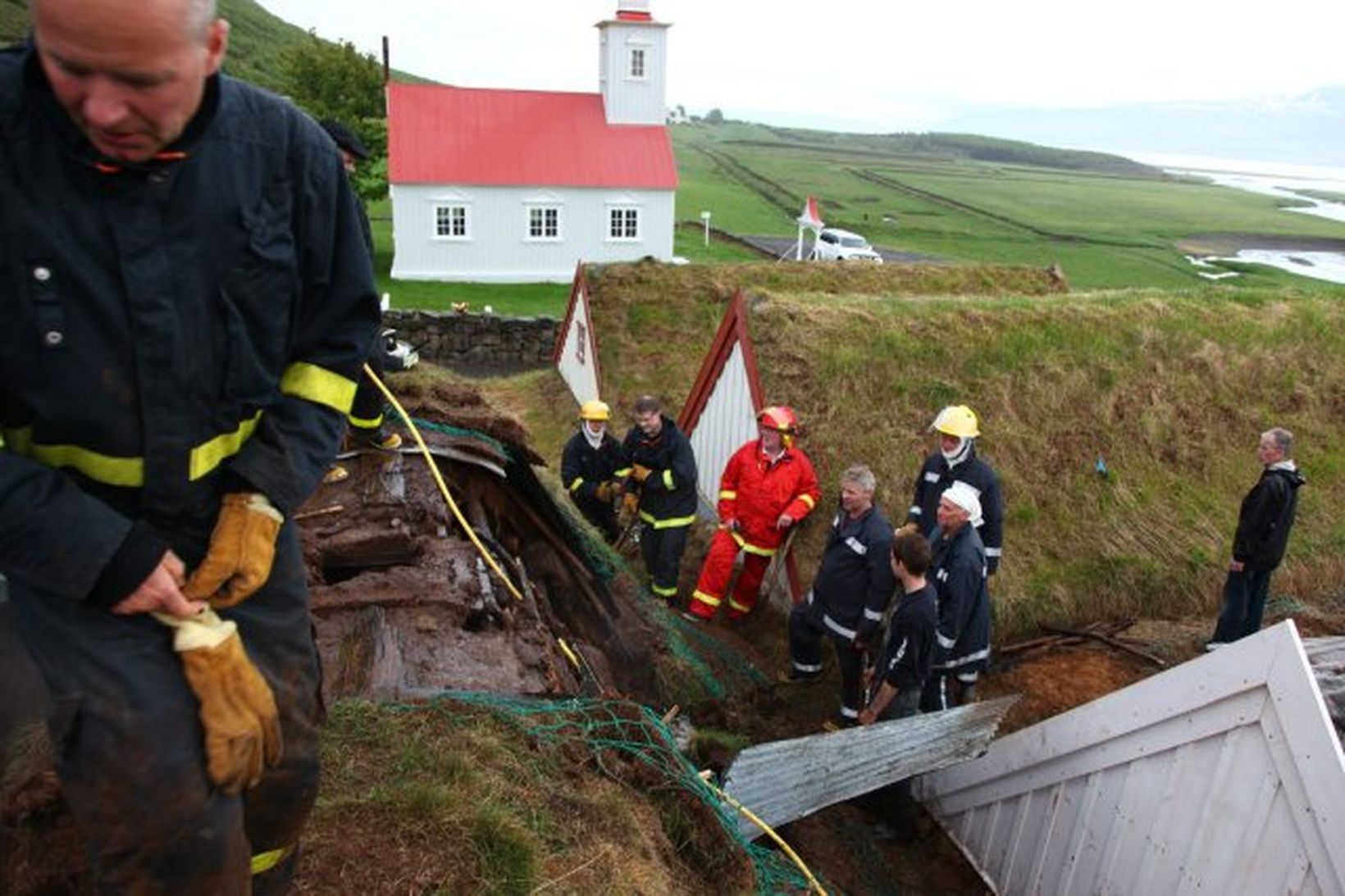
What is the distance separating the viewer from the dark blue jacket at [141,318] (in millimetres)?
1748

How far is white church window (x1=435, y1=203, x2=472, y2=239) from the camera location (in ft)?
94.6

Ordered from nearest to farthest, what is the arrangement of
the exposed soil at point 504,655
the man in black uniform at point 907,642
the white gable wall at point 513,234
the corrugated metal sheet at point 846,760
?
the exposed soil at point 504,655 → the corrugated metal sheet at point 846,760 → the man in black uniform at point 907,642 → the white gable wall at point 513,234

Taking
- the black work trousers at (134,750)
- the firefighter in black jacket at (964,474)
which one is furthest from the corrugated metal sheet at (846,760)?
the black work trousers at (134,750)

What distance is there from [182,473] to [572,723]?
255cm

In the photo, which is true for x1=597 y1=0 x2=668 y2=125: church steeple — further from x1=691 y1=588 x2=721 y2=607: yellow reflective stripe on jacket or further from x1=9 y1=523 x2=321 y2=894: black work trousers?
x1=9 y1=523 x2=321 y2=894: black work trousers

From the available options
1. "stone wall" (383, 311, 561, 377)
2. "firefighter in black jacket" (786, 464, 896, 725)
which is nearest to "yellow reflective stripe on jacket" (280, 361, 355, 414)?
"firefighter in black jacket" (786, 464, 896, 725)

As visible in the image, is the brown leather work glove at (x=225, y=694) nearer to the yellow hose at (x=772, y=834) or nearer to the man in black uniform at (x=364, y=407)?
the yellow hose at (x=772, y=834)

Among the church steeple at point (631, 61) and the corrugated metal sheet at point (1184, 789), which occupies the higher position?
the church steeple at point (631, 61)

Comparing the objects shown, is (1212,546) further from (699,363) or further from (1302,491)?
(699,363)

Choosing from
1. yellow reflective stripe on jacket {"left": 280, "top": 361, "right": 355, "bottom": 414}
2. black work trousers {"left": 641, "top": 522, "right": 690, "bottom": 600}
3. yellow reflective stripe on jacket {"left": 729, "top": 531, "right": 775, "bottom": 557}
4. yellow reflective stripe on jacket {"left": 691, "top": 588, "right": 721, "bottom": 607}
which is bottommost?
yellow reflective stripe on jacket {"left": 691, "top": 588, "right": 721, "bottom": 607}

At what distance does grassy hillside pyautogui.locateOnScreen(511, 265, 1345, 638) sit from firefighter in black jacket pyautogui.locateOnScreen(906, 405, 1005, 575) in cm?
→ 162

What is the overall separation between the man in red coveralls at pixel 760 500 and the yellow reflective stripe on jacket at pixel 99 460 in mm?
6183

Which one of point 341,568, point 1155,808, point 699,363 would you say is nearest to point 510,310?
point 699,363

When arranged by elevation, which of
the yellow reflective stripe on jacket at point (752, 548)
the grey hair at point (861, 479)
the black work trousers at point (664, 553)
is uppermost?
the grey hair at point (861, 479)
